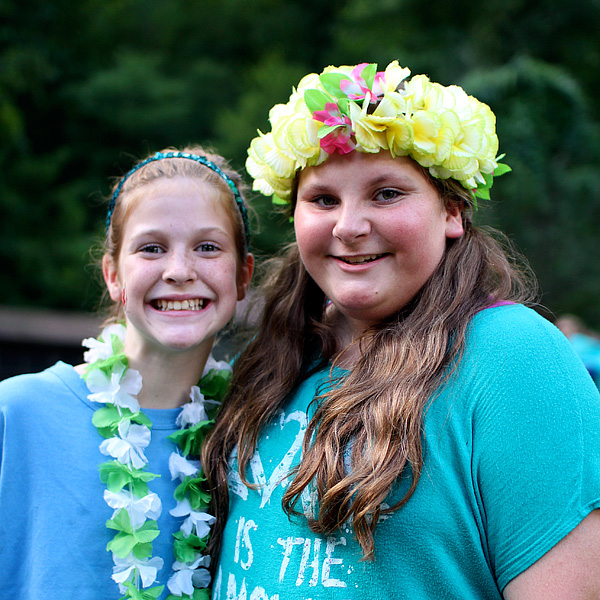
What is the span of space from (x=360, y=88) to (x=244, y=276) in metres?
0.85

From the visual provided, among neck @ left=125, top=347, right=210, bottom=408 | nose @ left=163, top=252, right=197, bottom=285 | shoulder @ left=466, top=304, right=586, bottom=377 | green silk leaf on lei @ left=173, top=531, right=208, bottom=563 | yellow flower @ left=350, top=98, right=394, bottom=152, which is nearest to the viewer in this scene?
shoulder @ left=466, top=304, right=586, bottom=377

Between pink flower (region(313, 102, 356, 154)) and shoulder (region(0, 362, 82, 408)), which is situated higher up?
pink flower (region(313, 102, 356, 154))

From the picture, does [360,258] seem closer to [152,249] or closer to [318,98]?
[318,98]

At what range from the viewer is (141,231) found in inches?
92.1

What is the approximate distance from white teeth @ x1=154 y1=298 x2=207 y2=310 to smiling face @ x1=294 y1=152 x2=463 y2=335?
461mm

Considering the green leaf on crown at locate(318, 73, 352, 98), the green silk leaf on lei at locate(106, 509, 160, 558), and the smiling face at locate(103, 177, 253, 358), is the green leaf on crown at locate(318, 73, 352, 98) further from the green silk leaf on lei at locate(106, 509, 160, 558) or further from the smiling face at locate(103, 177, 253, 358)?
the green silk leaf on lei at locate(106, 509, 160, 558)

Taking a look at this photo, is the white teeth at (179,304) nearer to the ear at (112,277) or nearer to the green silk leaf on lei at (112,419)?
the ear at (112,277)

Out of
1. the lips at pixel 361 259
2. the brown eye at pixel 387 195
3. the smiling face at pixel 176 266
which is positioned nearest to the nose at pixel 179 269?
the smiling face at pixel 176 266

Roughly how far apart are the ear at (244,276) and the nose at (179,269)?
0.27 meters

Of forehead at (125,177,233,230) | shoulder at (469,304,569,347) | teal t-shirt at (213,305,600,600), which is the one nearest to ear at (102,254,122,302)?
forehead at (125,177,233,230)

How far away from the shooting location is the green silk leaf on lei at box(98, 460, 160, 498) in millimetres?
2168

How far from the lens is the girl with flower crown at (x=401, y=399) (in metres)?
1.66

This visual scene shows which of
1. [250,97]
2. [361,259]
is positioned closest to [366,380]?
[361,259]

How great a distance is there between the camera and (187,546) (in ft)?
7.14
